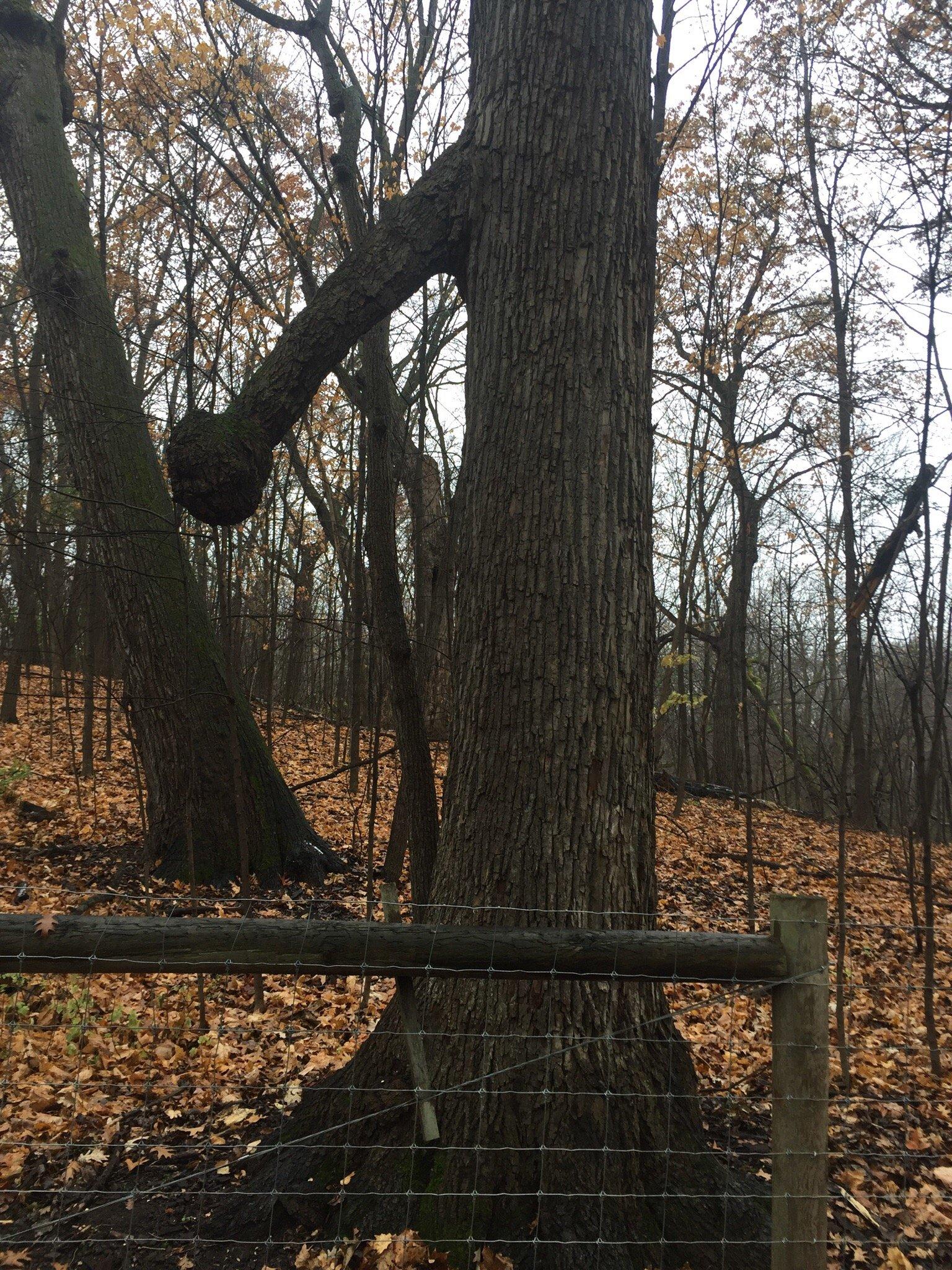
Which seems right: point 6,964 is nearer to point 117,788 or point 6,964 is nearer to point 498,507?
point 498,507

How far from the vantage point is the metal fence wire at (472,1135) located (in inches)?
86.2

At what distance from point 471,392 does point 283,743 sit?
419 inches

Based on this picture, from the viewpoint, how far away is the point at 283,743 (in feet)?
42.7

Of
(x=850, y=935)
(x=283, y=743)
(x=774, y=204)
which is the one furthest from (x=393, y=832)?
(x=774, y=204)

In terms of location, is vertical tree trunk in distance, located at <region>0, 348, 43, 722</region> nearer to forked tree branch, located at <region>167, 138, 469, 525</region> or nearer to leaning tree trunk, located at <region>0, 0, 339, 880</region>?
leaning tree trunk, located at <region>0, 0, 339, 880</region>

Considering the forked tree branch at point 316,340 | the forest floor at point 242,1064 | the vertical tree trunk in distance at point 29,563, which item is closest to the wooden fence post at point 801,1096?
the forest floor at point 242,1064

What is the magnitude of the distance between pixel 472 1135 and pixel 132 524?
536cm

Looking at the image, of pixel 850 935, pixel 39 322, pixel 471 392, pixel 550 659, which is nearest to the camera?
pixel 550 659

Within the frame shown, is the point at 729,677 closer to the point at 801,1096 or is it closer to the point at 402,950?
the point at 801,1096

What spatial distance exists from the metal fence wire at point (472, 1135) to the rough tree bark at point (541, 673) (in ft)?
0.05

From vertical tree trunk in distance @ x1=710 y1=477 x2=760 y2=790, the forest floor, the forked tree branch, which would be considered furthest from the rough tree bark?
vertical tree trunk in distance @ x1=710 y1=477 x2=760 y2=790

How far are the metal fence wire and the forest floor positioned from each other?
21 millimetres

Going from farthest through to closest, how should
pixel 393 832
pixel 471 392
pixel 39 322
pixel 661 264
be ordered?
pixel 661 264
pixel 39 322
pixel 393 832
pixel 471 392

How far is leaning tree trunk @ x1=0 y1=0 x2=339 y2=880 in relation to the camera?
21.3 feet
